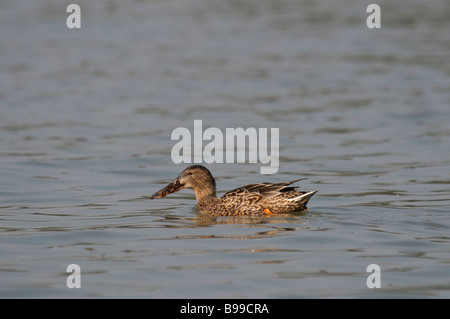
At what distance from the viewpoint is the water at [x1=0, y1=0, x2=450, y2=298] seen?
362 inches

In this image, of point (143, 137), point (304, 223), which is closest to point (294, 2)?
point (143, 137)

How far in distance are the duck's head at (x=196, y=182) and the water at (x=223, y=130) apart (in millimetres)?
313

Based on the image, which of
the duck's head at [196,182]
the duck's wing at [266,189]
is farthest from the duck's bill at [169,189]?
the duck's wing at [266,189]

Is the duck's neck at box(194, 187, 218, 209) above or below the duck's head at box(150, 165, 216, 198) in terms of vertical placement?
below

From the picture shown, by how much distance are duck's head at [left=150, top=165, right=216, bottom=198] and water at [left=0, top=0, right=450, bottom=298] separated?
313 mm

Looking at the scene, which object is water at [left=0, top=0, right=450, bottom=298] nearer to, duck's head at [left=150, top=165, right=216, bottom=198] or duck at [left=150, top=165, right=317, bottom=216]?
duck at [left=150, top=165, right=317, bottom=216]

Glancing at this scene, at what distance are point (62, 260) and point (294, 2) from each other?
1005 inches

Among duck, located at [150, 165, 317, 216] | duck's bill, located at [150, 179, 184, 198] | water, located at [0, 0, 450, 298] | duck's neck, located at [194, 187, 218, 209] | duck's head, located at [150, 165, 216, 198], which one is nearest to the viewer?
water, located at [0, 0, 450, 298]

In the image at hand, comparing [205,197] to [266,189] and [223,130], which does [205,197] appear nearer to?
[266,189]

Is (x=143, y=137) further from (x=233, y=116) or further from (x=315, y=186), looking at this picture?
(x=315, y=186)

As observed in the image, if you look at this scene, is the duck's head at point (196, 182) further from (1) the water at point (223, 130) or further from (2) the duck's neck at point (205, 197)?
(1) the water at point (223, 130)

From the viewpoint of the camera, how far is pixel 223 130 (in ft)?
57.9

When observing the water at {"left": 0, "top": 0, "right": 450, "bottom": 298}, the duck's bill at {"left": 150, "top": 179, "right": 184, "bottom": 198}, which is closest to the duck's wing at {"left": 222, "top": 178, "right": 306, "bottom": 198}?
the water at {"left": 0, "top": 0, "right": 450, "bottom": 298}

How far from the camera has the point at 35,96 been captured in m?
20.6
